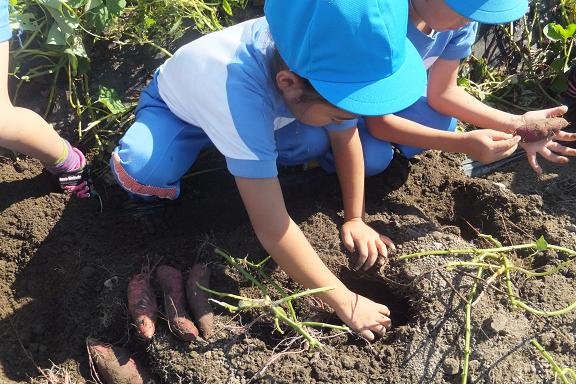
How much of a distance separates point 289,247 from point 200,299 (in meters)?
0.31

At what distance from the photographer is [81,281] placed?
68.7 inches

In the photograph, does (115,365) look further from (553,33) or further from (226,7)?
(553,33)

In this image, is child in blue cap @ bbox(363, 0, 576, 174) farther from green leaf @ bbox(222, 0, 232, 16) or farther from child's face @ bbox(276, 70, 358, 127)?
green leaf @ bbox(222, 0, 232, 16)

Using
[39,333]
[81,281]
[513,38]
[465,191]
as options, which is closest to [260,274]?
[81,281]

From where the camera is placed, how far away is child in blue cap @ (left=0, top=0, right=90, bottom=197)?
1.65 meters

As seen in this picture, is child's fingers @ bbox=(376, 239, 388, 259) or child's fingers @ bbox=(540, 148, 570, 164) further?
child's fingers @ bbox=(540, 148, 570, 164)

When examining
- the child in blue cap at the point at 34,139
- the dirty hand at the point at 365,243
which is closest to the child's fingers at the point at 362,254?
the dirty hand at the point at 365,243

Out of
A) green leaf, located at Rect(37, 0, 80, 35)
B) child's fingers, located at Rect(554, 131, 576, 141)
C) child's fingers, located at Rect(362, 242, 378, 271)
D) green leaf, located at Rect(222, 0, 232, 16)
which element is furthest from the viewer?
green leaf, located at Rect(222, 0, 232, 16)

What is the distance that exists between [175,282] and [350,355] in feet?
1.71

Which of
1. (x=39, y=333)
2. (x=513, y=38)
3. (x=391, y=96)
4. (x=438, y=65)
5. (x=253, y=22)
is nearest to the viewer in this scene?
(x=391, y=96)

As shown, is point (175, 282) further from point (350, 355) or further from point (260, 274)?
point (350, 355)

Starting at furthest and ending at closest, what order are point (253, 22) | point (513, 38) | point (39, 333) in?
point (513, 38) < point (39, 333) < point (253, 22)

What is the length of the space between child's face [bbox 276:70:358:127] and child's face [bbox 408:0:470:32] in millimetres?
453

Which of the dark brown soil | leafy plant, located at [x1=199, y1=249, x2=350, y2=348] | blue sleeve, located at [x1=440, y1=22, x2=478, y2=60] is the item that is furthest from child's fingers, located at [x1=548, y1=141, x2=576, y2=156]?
leafy plant, located at [x1=199, y1=249, x2=350, y2=348]
